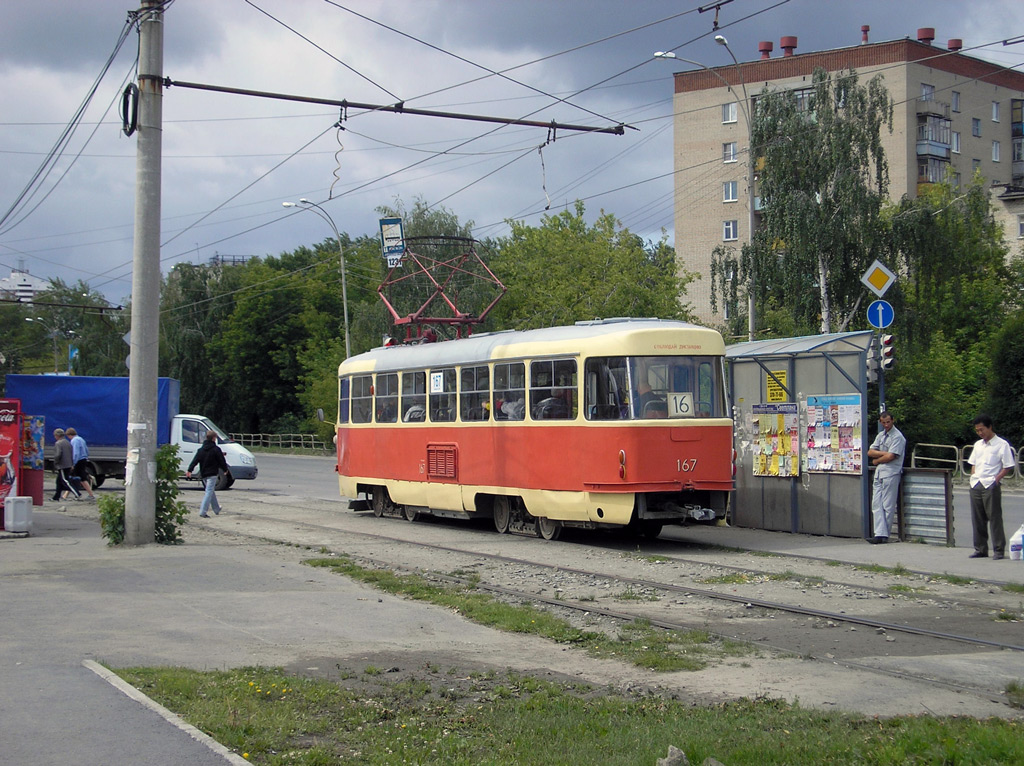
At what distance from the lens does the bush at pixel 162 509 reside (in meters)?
15.8

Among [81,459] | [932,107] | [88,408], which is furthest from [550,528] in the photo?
[932,107]

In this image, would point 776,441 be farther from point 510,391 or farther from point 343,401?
point 343,401

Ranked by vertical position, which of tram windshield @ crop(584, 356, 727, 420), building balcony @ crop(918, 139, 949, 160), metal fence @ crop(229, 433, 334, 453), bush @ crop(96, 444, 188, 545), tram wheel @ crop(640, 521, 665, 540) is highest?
building balcony @ crop(918, 139, 949, 160)

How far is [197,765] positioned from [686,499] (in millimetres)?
10990

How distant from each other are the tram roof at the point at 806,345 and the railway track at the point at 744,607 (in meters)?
3.87

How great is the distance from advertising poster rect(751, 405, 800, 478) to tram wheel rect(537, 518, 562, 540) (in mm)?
3149

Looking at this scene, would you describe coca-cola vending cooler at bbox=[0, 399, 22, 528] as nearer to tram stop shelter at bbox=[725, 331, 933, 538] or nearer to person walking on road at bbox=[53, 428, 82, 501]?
person walking on road at bbox=[53, 428, 82, 501]

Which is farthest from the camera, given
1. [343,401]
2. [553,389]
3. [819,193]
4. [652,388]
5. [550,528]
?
[819,193]

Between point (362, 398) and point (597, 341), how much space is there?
792cm

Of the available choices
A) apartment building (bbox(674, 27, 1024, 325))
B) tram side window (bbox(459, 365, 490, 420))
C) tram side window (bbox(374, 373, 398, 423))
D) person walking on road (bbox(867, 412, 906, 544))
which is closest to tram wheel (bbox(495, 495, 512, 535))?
tram side window (bbox(459, 365, 490, 420))

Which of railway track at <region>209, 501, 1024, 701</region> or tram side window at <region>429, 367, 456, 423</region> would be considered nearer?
railway track at <region>209, 501, 1024, 701</region>

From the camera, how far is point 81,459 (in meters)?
27.7

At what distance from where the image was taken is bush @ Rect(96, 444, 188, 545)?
15.8 meters

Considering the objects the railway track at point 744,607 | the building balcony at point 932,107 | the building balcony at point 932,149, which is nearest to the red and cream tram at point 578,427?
the railway track at point 744,607
